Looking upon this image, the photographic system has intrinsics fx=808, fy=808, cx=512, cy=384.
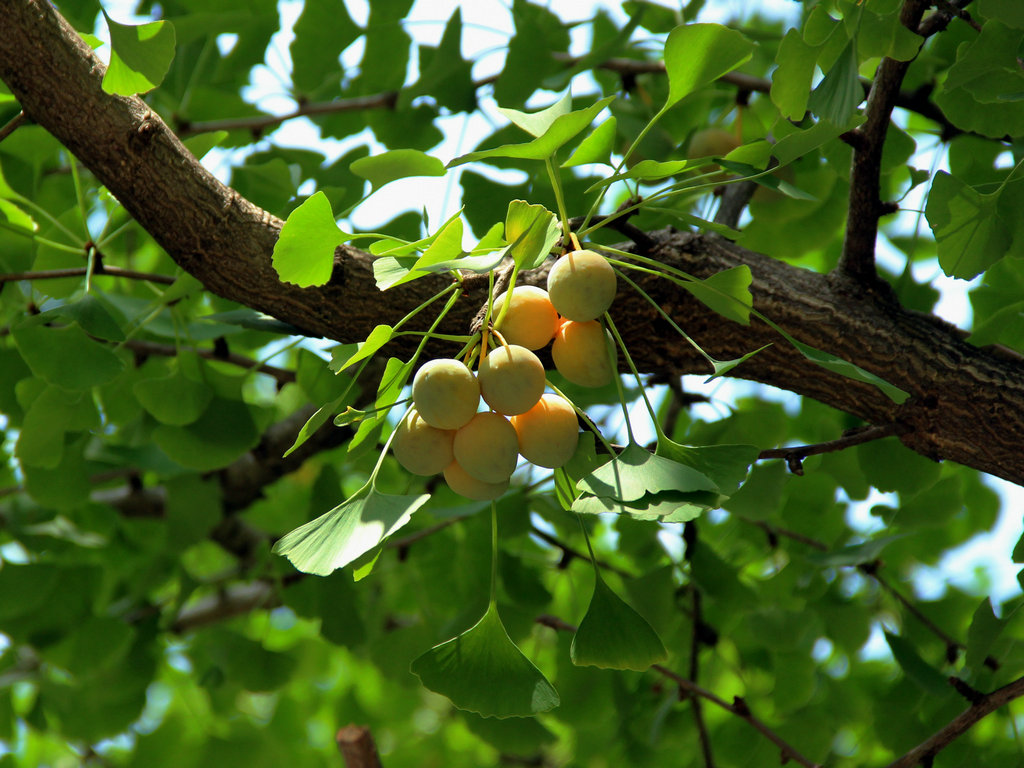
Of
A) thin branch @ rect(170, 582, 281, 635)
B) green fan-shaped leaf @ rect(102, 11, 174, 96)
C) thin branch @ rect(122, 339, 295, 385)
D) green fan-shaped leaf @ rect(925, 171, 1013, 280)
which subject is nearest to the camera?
green fan-shaped leaf @ rect(102, 11, 174, 96)

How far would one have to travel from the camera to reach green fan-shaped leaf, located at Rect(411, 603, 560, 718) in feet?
2.15

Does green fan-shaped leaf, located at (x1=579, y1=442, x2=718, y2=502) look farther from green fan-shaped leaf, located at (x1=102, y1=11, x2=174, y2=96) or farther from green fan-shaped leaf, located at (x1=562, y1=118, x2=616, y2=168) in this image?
green fan-shaped leaf, located at (x1=102, y1=11, x2=174, y2=96)

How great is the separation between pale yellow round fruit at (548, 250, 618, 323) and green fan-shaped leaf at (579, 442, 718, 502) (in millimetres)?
116

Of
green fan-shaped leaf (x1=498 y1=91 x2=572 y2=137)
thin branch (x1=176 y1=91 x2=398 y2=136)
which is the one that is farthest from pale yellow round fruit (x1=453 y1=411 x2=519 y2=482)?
thin branch (x1=176 y1=91 x2=398 y2=136)

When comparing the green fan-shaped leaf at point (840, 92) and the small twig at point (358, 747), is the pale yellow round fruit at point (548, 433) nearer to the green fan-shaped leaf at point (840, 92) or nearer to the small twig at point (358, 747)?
the green fan-shaped leaf at point (840, 92)

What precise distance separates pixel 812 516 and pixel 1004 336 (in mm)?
415

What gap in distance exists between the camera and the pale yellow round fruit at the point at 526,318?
63 centimetres

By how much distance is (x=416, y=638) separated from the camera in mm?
1424

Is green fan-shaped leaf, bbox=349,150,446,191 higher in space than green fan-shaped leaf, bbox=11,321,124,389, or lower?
higher

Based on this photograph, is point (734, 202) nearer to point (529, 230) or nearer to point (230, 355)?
point (529, 230)

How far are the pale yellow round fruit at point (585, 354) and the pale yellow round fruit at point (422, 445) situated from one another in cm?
11

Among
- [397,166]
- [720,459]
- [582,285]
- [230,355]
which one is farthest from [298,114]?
[720,459]

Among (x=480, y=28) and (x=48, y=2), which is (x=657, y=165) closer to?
(x=48, y=2)

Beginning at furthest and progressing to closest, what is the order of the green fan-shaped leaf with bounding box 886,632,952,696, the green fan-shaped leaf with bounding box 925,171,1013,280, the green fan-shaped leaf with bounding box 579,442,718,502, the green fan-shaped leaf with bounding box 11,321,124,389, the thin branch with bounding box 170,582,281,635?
the thin branch with bounding box 170,582,281,635 → the green fan-shaped leaf with bounding box 886,632,952,696 → the green fan-shaped leaf with bounding box 11,321,124,389 → the green fan-shaped leaf with bounding box 925,171,1013,280 → the green fan-shaped leaf with bounding box 579,442,718,502
